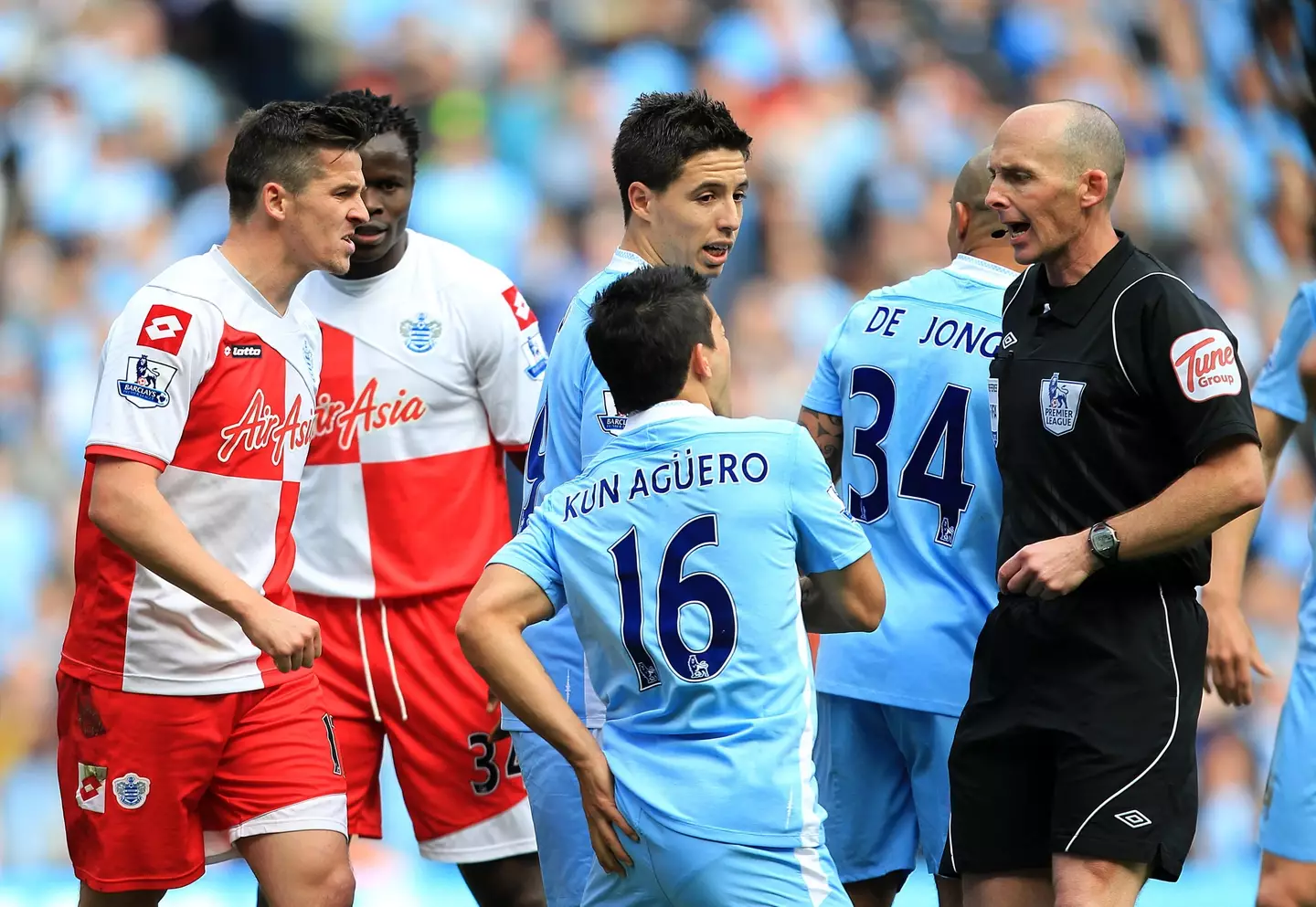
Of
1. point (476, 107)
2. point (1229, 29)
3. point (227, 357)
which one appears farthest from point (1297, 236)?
point (227, 357)

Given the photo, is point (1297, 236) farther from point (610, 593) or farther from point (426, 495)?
point (610, 593)

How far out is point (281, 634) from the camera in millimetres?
3754

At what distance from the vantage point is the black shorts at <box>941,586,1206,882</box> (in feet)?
11.4

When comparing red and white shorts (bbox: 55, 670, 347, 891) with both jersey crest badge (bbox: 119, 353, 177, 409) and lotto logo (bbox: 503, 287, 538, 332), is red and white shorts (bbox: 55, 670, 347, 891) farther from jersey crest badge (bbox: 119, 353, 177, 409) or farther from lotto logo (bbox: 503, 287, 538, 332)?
lotto logo (bbox: 503, 287, 538, 332)

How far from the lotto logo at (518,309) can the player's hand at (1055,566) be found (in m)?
2.06

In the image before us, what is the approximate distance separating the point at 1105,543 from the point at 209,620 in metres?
2.15

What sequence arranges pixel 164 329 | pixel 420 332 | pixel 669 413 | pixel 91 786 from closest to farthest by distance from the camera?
pixel 669 413 < pixel 164 329 < pixel 91 786 < pixel 420 332

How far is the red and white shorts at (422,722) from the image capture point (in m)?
4.93

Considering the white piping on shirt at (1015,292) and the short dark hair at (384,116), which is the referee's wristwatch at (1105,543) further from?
the short dark hair at (384,116)

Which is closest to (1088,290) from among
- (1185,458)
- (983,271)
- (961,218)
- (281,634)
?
(1185,458)

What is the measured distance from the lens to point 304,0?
8.05m

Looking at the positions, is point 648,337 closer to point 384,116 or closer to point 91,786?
point 91,786

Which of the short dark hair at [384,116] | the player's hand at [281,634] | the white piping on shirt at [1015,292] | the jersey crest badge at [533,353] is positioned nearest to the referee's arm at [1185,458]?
the white piping on shirt at [1015,292]

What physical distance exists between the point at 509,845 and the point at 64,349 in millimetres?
3860
